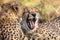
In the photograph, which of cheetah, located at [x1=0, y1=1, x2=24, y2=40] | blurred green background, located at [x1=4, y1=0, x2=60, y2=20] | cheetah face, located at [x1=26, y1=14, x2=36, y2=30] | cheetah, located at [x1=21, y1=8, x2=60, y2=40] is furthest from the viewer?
blurred green background, located at [x1=4, y1=0, x2=60, y2=20]

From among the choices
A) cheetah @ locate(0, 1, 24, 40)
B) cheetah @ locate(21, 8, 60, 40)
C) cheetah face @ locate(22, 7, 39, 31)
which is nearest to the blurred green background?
cheetah @ locate(21, 8, 60, 40)

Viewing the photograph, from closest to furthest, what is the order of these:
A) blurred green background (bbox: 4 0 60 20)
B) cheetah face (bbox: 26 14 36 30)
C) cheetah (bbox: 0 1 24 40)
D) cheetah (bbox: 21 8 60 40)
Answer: cheetah (bbox: 0 1 24 40), cheetah face (bbox: 26 14 36 30), cheetah (bbox: 21 8 60 40), blurred green background (bbox: 4 0 60 20)

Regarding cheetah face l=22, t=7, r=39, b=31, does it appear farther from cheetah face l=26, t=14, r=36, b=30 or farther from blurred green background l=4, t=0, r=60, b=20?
blurred green background l=4, t=0, r=60, b=20

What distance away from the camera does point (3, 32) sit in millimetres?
5422

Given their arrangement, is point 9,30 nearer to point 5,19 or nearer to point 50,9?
point 5,19

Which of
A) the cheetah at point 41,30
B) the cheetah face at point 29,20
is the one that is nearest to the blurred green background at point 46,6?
the cheetah at point 41,30

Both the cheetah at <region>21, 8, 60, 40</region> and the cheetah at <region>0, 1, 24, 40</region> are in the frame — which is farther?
the cheetah at <region>21, 8, 60, 40</region>

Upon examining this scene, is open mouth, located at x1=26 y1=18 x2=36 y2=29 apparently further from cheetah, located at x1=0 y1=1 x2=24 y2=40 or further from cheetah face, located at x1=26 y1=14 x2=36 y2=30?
cheetah, located at x1=0 y1=1 x2=24 y2=40

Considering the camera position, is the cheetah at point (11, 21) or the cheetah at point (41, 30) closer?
the cheetah at point (11, 21)

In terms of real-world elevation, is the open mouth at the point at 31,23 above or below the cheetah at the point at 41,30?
above

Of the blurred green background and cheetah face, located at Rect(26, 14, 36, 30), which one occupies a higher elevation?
cheetah face, located at Rect(26, 14, 36, 30)

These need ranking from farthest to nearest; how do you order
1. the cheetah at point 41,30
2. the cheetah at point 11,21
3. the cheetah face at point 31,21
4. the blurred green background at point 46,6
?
the blurred green background at point 46,6
the cheetah at point 41,30
the cheetah face at point 31,21
the cheetah at point 11,21

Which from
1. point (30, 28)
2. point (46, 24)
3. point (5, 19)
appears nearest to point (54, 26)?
A: point (46, 24)

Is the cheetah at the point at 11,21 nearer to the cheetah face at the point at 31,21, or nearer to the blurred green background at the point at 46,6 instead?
the cheetah face at the point at 31,21
